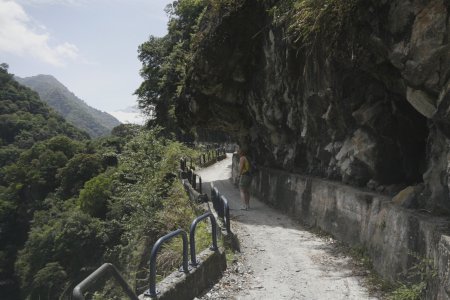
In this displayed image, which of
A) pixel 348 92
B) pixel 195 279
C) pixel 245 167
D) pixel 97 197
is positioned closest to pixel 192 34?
pixel 245 167

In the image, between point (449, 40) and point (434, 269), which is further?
point (449, 40)

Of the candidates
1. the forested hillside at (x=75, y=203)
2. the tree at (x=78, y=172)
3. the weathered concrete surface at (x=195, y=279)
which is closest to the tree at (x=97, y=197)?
the forested hillside at (x=75, y=203)

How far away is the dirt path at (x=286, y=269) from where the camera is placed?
675cm

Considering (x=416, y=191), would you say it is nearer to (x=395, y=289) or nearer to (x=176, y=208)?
(x=395, y=289)

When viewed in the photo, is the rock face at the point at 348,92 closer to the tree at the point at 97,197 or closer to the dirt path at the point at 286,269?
the dirt path at the point at 286,269

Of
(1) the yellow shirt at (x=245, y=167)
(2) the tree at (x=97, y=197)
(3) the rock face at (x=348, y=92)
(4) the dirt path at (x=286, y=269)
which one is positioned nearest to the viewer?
(3) the rock face at (x=348, y=92)

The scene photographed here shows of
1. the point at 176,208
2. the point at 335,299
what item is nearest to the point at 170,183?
the point at 176,208

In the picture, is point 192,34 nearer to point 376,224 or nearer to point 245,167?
point 245,167

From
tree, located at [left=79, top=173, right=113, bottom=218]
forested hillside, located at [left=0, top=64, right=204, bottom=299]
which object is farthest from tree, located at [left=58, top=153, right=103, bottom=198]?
tree, located at [left=79, top=173, right=113, bottom=218]

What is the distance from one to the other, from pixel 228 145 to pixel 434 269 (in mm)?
47534

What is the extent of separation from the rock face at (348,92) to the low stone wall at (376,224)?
1.40ft

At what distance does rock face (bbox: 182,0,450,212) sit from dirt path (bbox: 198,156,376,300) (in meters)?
1.60

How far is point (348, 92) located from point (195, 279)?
5.20 meters

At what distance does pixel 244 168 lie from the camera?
13648 millimetres
